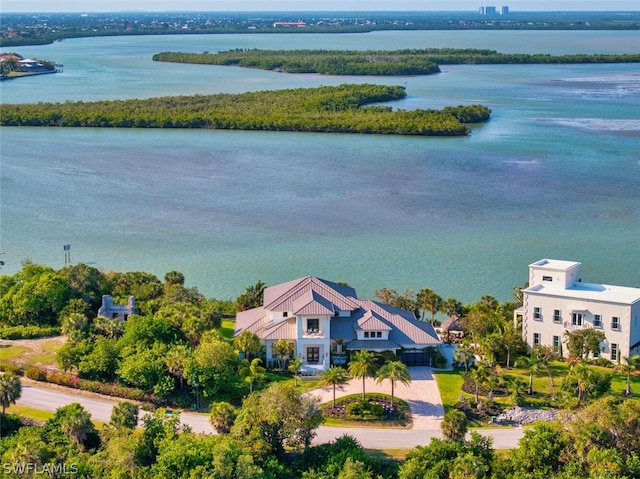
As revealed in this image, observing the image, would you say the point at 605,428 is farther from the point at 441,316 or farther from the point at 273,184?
the point at 273,184

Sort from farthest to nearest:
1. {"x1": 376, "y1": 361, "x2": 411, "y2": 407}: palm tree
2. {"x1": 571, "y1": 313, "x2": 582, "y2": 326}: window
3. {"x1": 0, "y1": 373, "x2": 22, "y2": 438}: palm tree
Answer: {"x1": 571, "y1": 313, "x2": 582, "y2": 326}: window → {"x1": 376, "y1": 361, "x2": 411, "y2": 407}: palm tree → {"x1": 0, "y1": 373, "x2": 22, "y2": 438}: palm tree

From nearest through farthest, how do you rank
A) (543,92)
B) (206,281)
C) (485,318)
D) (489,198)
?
1. (485,318)
2. (206,281)
3. (489,198)
4. (543,92)

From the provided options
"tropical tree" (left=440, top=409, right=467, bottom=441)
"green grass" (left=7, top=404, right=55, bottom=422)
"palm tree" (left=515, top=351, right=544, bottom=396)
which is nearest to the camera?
"tropical tree" (left=440, top=409, right=467, bottom=441)

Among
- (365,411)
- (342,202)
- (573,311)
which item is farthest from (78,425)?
(342,202)

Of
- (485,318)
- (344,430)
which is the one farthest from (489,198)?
(344,430)

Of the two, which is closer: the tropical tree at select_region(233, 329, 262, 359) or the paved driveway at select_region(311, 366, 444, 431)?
the paved driveway at select_region(311, 366, 444, 431)

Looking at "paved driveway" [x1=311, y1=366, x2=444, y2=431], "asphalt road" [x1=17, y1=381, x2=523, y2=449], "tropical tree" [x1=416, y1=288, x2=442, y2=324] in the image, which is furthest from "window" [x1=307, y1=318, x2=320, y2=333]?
"tropical tree" [x1=416, y1=288, x2=442, y2=324]

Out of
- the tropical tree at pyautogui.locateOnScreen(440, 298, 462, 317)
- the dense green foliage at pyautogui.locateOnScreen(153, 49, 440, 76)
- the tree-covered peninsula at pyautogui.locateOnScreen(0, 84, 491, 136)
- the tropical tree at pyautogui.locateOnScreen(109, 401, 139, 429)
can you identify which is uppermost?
the dense green foliage at pyautogui.locateOnScreen(153, 49, 440, 76)

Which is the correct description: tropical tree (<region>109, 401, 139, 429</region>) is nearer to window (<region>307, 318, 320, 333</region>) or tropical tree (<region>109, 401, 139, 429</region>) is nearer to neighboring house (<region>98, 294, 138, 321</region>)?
window (<region>307, 318, 320, 333</region>)

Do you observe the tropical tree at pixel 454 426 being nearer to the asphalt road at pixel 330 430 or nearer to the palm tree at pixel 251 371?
the asphalt road at pixel 330 430
